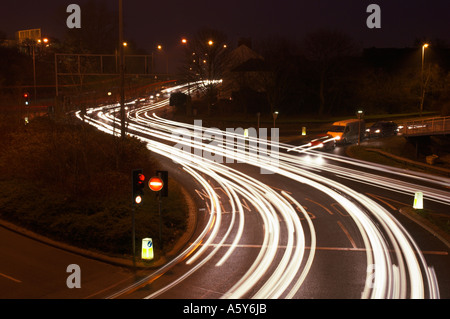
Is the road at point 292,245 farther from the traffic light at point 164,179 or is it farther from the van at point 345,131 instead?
the van at point 345,131

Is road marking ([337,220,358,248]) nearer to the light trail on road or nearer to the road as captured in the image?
the road

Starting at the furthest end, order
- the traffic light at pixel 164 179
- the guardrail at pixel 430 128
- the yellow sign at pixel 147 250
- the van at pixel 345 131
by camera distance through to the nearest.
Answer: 1. the van at pixel 345 131
2. the guardrail at pixel 430 128
3. the traffic light at pixel 164 179
4. the yellow sign at pixel 147 250

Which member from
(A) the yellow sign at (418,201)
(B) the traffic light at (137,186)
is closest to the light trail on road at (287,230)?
(A) the yellow sign at (418,201)

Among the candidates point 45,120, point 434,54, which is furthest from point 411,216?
point 434,54

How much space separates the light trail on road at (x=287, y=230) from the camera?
11.6m

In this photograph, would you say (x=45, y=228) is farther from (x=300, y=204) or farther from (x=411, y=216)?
(x=411, y=216)

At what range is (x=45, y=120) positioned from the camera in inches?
1041

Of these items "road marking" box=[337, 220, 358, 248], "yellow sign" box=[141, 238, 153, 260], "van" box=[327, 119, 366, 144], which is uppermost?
"van" box=[327, 119, 366, 144]

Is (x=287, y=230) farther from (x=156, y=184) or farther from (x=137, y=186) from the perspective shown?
(x=137, y=186)

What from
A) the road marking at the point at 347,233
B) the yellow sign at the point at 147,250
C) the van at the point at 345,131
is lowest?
the road marking at the point at 347,233

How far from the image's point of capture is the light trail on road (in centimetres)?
1159

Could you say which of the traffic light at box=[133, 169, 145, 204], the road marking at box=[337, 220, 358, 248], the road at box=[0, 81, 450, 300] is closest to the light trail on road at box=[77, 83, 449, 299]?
the road at box=[0, 81, 450, 300]

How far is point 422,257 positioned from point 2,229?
1427cm

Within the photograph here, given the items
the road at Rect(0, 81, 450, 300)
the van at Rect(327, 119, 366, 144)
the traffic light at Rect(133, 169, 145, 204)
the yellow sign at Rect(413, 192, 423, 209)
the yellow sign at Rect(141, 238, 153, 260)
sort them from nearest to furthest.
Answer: the road at Rect(0, 81, 450, 300)
the traffic light at Rect(133, 169, 145, 204)
the yellow sign at Rect(141, 238, 153, 260)
the yellow sign at Rect(413, 192, 423, 209)
the van at Rect(327, 119, 366, 144)
